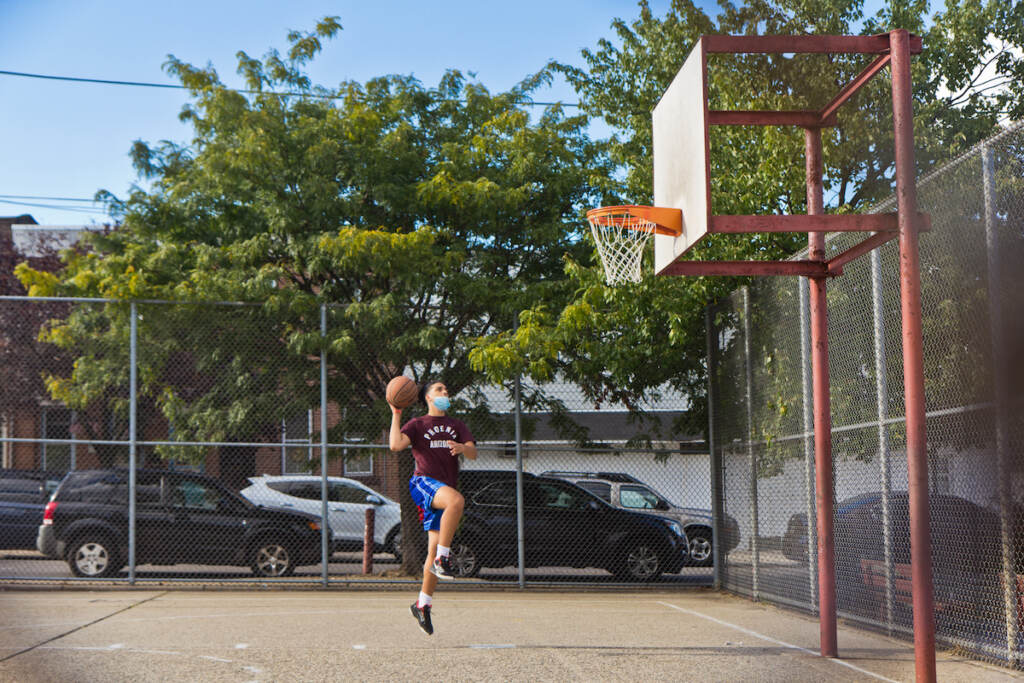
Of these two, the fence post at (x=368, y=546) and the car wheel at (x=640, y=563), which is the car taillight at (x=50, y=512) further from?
the car wheel at (x=640, y=563)

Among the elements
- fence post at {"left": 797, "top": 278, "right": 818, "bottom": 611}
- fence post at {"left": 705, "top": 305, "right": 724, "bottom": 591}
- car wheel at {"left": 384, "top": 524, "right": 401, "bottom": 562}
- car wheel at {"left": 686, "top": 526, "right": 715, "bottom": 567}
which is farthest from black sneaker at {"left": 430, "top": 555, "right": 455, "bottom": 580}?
car wheel at {"left": 384, "top": 524, "right": 401, "bottom": 562}

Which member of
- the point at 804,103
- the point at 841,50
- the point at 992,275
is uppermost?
the point at 804,103

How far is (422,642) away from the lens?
9242 millimetres

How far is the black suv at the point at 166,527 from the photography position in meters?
14.5

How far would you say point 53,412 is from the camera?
2211cm

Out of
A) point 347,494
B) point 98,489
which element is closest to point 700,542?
point 347,494

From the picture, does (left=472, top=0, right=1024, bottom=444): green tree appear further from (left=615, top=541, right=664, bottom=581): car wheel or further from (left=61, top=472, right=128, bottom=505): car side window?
(left=61, top=472, right=128, bottom=505): car side window

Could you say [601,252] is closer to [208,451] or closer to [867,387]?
[867,387]

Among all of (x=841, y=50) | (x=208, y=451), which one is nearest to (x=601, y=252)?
(x=841, y=50)

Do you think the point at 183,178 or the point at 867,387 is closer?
the point at 867,387

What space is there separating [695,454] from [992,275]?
723 cm

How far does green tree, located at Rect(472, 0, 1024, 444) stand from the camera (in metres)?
13.1

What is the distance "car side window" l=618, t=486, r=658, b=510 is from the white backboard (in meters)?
7.61

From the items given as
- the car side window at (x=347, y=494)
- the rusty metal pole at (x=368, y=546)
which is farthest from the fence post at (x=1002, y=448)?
the car side window at (x=347, y=494)
